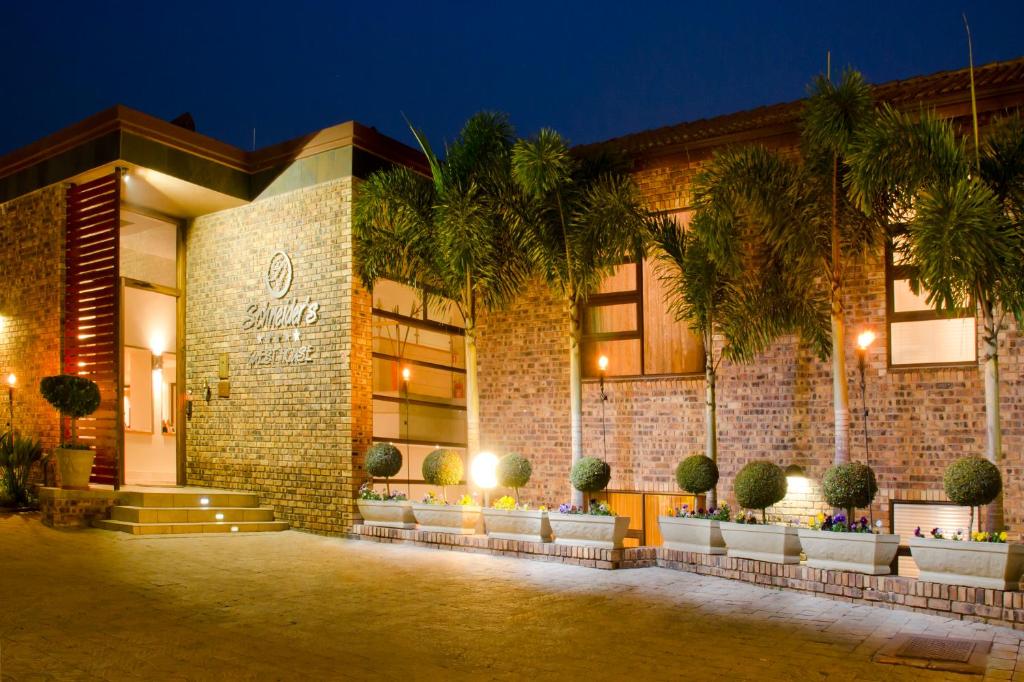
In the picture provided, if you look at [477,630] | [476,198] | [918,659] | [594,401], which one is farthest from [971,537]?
[476,198]

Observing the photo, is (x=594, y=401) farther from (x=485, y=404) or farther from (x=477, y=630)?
(x=477, y=630)

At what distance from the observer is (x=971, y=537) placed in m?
7.44

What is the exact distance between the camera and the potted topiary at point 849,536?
782 centimetres

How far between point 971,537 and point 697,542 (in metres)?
2.81

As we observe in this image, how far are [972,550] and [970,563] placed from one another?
0.12 meters

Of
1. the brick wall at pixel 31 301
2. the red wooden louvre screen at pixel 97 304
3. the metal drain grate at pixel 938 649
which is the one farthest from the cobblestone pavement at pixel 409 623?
the brick wall at pixel 31 301

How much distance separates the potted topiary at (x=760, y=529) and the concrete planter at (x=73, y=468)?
867cm

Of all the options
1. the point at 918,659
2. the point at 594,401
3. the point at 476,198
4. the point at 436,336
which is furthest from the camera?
the point at 436,336

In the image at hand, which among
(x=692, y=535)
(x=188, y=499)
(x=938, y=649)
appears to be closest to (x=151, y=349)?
(x=188, y=499)

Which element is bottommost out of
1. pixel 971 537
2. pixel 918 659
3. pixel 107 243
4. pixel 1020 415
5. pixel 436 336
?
pixel 918 659

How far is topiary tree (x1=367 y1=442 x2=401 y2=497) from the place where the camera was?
1169 cm

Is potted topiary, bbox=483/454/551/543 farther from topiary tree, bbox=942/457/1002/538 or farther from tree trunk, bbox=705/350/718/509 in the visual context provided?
topiary tree, bbox=942/457/1002/538

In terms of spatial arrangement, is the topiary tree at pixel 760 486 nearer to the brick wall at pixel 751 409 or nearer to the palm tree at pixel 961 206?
→ the brick wall at pixel 751 409

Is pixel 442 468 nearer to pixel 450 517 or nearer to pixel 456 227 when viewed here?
pixel 450 517
